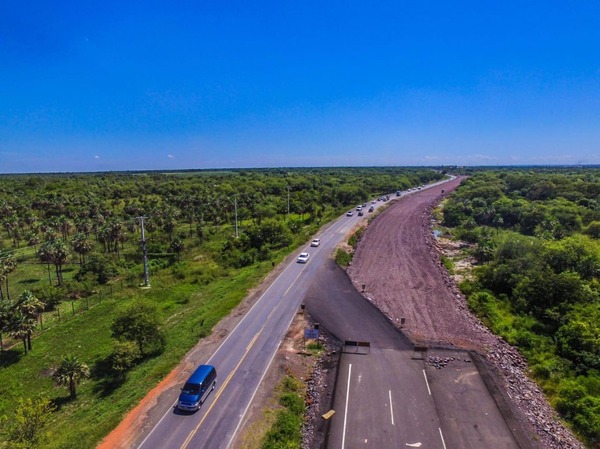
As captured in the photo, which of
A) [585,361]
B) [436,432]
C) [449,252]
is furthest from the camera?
[449,252]

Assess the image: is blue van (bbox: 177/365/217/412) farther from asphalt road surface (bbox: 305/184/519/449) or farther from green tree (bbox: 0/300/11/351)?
green tree (bbox: 0/300/11/351)

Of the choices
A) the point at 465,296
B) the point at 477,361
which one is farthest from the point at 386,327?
the point at 465,296

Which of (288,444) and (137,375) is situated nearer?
(288,444)

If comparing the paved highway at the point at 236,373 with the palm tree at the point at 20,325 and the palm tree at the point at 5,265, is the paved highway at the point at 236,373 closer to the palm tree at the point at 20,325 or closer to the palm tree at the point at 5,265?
the palm tree at the point at 20,325

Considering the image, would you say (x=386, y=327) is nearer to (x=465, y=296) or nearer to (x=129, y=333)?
(x=465, y=296)

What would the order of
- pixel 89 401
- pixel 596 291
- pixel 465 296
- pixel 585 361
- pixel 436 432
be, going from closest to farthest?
pixel 436 432, pixel 89 401, pixel 585 361, pixel 596 291, pixel 465 296

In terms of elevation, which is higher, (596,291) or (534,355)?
(596,291)
